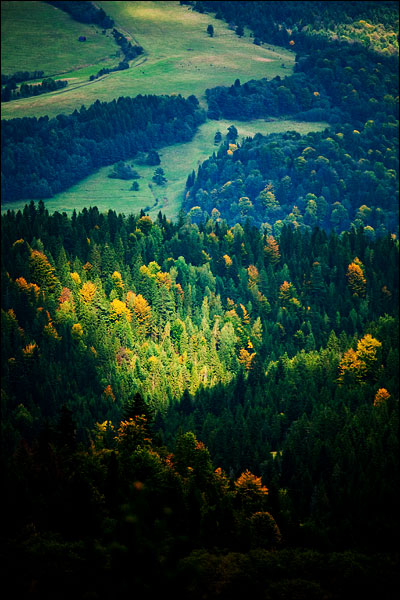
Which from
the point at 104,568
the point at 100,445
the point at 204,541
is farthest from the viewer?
the point at 100,445

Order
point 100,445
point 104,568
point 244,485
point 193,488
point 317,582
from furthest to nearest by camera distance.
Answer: point 100,445
point 244,485
point 193,488
point 317,582
point 104,568

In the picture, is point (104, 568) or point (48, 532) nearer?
point (104, 568)

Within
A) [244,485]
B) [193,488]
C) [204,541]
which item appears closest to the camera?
[204,541]

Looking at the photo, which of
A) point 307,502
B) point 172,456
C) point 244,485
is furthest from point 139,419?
point 307,502

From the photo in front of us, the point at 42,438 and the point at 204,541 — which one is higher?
the point at 42,438

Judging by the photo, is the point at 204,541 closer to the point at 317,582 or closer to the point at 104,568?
the point at 317,582

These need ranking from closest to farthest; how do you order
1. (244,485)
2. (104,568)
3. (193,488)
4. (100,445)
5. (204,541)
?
1. (104,568)
2. (204,541)
3. (193,488)
4. (244,485)
5. (100,445)

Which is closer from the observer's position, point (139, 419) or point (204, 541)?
point (204, 541)

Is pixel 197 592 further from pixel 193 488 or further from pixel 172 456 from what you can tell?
pixel 172 456

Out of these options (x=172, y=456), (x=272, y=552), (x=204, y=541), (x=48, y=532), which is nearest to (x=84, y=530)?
(x=48, y=532)
